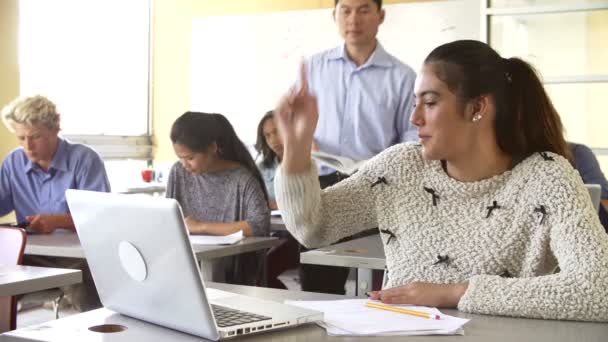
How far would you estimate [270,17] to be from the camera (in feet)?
21.4

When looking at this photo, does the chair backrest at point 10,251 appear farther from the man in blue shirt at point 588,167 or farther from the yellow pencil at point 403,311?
the man in blue shirt at point 588,167

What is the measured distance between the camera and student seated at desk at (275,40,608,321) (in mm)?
1495

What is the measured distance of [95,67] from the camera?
20.9ft

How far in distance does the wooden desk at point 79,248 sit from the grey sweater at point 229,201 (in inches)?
7.7

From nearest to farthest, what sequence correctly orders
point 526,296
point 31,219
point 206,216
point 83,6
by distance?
1. point 526,296
2. point 31,219
3. point 206,216
4. point 83,6

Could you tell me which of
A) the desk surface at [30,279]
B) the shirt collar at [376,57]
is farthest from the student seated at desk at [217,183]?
the desk surface at [30,279]

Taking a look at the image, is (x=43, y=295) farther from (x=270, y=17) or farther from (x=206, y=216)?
(x=270, y=17)

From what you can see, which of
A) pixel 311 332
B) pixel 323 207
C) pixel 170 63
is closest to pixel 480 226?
pixel 323 207

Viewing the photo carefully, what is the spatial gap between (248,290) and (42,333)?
1.65 feet

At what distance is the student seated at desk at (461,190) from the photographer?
1495 mm

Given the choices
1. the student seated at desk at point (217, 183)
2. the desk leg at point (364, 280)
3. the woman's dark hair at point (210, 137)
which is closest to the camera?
the desk leg at point (364, 280)

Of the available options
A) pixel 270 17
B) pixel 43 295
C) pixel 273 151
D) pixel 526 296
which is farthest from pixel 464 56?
pixel 270 17

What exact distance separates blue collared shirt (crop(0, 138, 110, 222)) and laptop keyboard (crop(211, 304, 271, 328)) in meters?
2.46

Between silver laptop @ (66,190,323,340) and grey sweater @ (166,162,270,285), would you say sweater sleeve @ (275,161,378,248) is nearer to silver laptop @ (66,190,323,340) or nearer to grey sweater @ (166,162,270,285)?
silver laptop @ (66,190,323,340)
